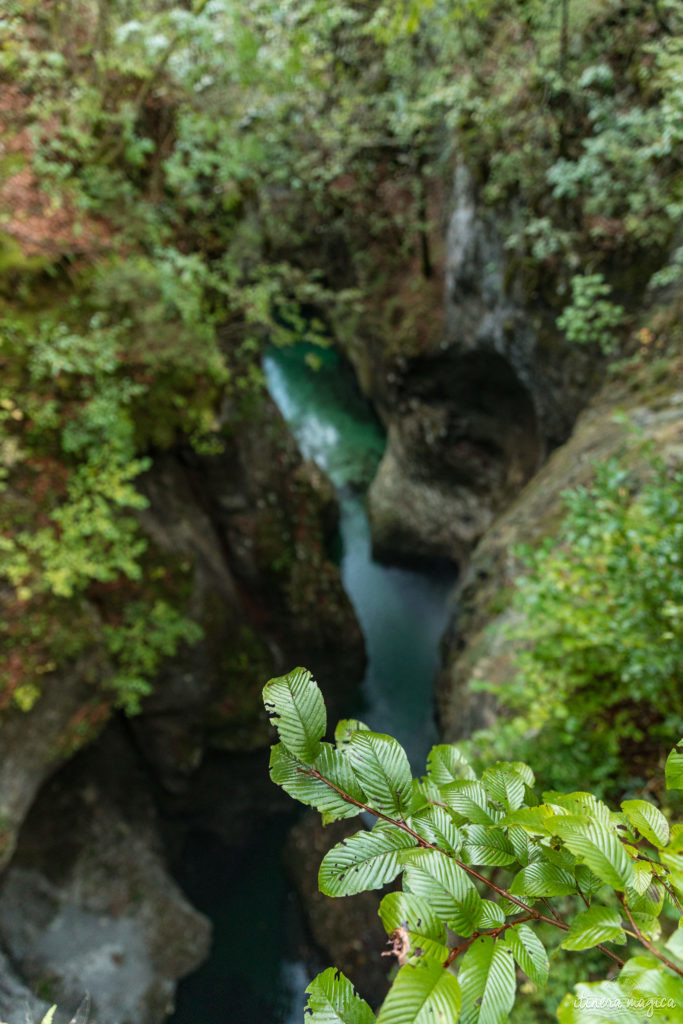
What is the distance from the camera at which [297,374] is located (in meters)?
18.5

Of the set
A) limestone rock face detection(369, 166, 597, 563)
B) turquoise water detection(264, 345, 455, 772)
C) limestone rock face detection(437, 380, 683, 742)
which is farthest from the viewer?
turquoise water detection(264, 345, 455, 772)

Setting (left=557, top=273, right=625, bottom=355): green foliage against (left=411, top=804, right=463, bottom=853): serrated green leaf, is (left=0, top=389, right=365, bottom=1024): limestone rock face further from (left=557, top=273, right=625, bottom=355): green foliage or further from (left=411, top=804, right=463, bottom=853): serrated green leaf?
(left=411, top=804, right=463, bottom=853): serrated green leaf

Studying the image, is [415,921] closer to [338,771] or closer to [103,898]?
[338,771]

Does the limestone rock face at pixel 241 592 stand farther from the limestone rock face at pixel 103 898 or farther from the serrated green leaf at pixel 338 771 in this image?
the serrated green leaf at pixel 338 771

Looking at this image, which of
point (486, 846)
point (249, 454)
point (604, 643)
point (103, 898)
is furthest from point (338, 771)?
point (103, 898)

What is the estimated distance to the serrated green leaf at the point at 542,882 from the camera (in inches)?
31.9

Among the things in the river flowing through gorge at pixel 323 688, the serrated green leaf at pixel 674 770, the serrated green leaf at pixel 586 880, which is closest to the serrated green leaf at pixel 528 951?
the serrated green leaf at pixel 586 880

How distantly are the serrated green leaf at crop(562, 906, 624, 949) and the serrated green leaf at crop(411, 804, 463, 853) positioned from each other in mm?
197

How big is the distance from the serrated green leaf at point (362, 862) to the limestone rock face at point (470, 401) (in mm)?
6880

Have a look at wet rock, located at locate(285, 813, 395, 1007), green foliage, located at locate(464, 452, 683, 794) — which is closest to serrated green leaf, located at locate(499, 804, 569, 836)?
green foliage, located at locate(464, 452, 683, 794)

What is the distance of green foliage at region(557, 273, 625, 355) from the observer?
193 inches

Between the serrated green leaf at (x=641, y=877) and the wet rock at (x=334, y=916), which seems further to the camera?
the wet rock at (x=334, y=916)

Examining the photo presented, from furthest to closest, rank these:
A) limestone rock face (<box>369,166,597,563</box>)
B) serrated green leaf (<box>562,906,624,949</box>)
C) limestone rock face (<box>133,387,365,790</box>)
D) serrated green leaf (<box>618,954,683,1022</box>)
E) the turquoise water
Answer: the turquoise water → limestone rock face (<box>369,166,597,563</box>) → limestone rock face (<box>133,387,365,790</box>) → serrated green leaf (<box>562,906,624,949</box>) → serrated green leaf (<box>618,954,683,1022</box>)

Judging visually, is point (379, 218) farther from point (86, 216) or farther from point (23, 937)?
point (23, 937)
